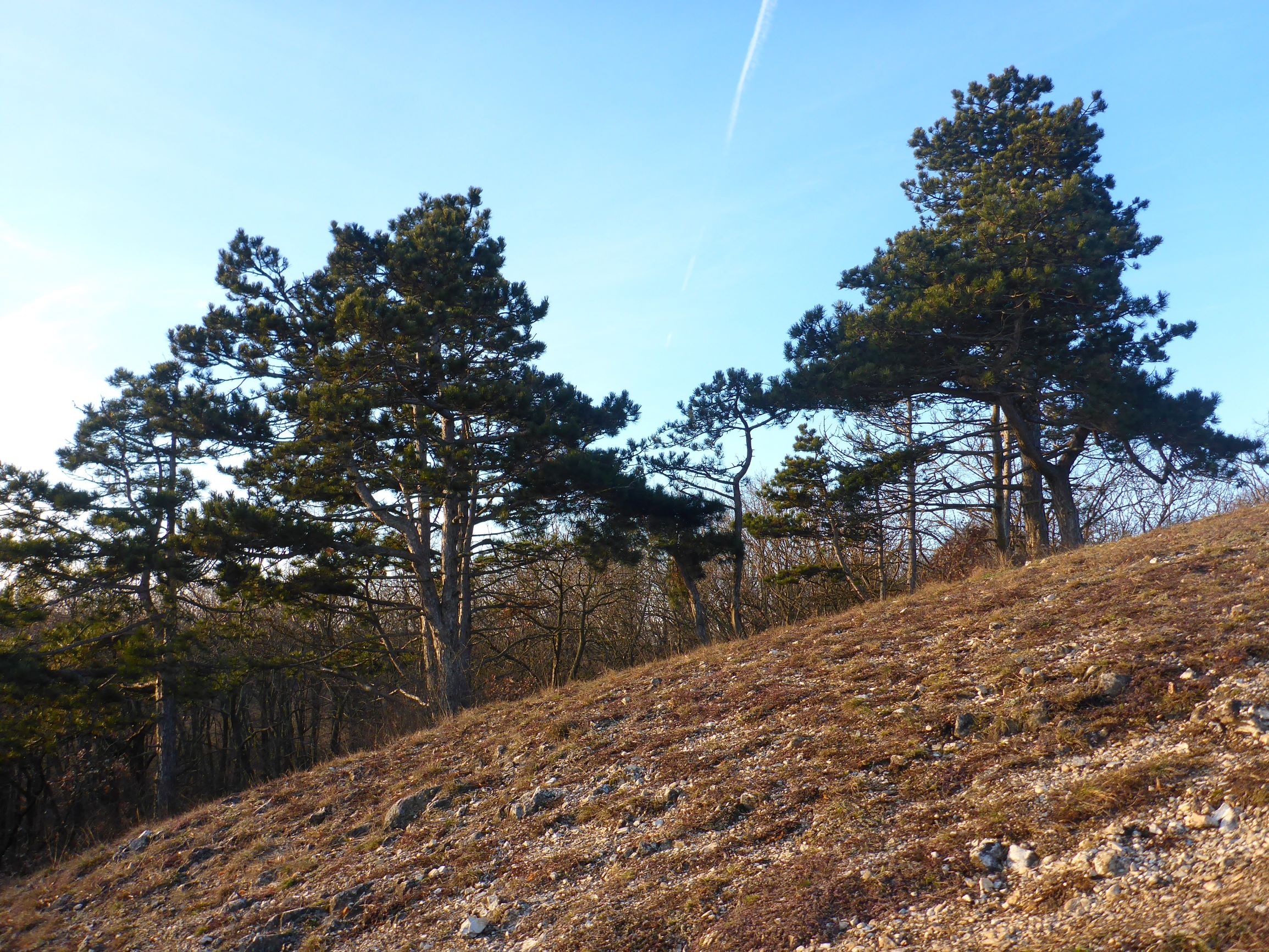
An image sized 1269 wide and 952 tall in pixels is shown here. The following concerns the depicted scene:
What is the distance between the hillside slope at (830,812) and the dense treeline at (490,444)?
5.83 meters

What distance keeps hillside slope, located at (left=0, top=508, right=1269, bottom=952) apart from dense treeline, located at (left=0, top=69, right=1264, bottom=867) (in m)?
5.83

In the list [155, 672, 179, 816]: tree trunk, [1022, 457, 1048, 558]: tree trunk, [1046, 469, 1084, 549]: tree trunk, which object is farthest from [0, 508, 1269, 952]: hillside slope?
[155, 672, 179, 816]: tree trunk

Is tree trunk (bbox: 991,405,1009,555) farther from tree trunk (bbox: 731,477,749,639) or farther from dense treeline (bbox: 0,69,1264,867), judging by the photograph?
tree trunk (bbox: 731,477,749,639)

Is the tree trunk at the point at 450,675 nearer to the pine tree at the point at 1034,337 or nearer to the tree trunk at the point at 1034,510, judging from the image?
the pine tree at the point at 1034,337

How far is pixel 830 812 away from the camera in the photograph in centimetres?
522

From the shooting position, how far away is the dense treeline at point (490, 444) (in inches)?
595

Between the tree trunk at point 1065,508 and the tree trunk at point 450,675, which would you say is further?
the tree trunk at point 1065,508

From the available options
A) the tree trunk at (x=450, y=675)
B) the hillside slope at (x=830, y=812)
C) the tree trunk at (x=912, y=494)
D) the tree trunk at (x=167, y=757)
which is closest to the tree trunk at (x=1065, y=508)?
the tree trunk at (x=912, y=494)

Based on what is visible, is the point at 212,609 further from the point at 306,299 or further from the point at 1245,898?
the point at 1245,898

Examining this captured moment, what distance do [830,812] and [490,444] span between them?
38.4 feet

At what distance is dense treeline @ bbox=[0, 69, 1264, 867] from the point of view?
1512 cm

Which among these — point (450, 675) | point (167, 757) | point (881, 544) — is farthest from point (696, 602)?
point (167, 757)

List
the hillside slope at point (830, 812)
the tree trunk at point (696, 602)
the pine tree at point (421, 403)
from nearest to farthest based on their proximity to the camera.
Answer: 1. the hillside slope at point (830, 812)
2. the pine tree at point (421, 403)
3. the tree trunk at point (696, 602)

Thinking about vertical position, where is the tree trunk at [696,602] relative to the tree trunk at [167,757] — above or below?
above
